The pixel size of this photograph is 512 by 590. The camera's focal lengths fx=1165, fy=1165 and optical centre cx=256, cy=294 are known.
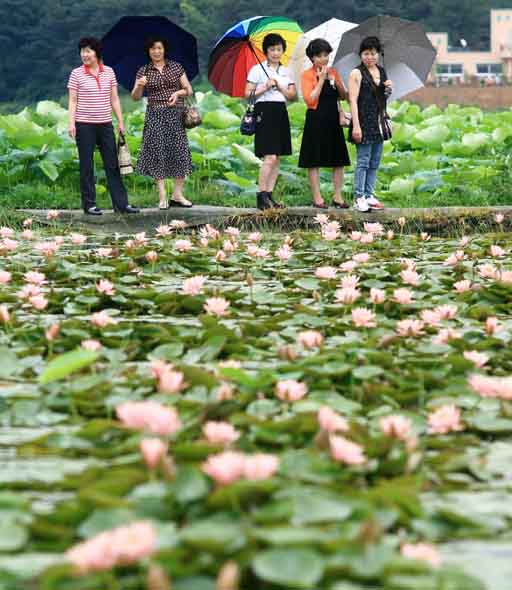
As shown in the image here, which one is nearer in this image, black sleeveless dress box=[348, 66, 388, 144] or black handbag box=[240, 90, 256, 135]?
black sleeveless dress box=[348, 66, 388, 144]

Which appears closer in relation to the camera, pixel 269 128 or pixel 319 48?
pixel 319 48

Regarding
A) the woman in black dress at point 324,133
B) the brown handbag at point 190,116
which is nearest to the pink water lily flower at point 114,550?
the woman in black dress at point 324,133

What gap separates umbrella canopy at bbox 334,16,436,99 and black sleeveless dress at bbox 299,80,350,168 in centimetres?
39

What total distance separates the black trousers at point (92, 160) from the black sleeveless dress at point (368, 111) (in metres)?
1.61

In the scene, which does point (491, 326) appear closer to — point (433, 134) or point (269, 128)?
point (269, 128)

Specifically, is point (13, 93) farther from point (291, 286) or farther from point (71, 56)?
point (291, 286)

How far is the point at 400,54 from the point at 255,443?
6.61m

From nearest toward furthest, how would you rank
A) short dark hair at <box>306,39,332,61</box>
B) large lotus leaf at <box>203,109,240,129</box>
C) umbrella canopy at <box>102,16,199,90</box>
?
short dark hair at <box>306,39,332,61</box> → umbrella canopy at <box>102,16,199,90</box> → large lotus leaf at <box>203,109,240,129</box>

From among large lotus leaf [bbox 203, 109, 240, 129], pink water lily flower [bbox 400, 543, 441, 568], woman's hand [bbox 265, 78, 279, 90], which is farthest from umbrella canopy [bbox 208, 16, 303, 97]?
pink water lily flower [bbox 400, 543, 441, 568]

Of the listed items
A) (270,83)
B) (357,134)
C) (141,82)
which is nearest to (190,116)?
(141,82)

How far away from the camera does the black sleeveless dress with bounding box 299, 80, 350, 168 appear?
25.7 ft

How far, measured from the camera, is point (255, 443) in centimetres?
221

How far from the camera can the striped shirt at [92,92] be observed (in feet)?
25.1

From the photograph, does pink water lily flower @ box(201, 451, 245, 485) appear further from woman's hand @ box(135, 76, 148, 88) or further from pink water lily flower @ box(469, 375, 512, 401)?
woman's hand @ box(135, 76, 148, 88)
